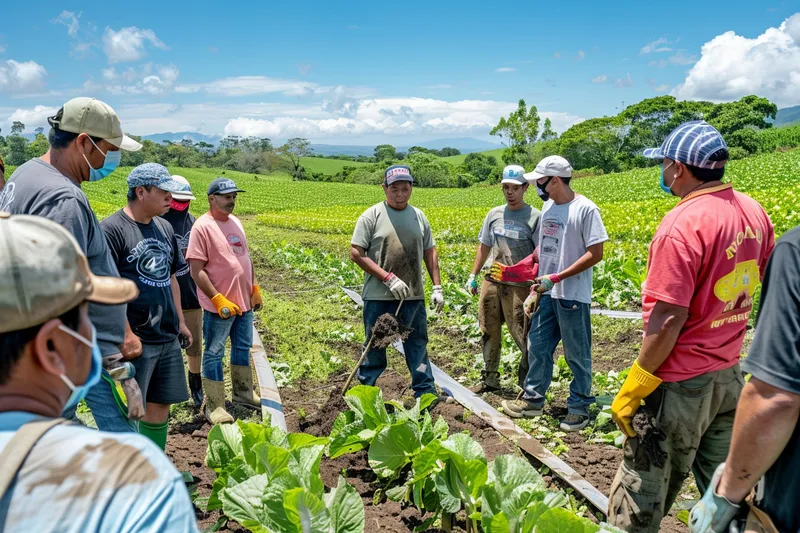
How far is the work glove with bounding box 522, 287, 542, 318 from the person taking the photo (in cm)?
507

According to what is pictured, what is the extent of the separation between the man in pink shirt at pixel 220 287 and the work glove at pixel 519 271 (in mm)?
2298

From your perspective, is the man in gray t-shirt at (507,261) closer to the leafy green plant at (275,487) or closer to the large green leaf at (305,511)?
the leafy green plant at (275,487)

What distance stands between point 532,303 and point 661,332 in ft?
8.06

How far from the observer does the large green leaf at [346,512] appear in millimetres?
2828

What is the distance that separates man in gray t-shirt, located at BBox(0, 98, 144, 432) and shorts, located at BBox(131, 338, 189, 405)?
1.69 ft

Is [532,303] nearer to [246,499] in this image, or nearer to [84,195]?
[246,499]

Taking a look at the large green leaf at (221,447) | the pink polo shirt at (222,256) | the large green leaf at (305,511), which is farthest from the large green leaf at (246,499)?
the pink polo shirt at (222,256)

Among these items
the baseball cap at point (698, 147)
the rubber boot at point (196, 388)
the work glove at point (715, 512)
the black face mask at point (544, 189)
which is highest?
the baseball cap at point (698, 147)

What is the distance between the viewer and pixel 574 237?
16.1ft

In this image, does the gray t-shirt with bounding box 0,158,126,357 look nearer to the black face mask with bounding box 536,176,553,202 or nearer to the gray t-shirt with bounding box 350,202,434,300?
the gray t-shirt with bounding box 350,202,434,300

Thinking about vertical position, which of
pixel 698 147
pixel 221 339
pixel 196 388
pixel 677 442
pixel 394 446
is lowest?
pixel 196 388

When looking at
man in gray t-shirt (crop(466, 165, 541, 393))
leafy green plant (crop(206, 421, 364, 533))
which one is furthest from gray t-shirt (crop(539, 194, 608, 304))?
leafy green plant (crop(206, 421, 364, 533))

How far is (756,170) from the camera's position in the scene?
110 feet

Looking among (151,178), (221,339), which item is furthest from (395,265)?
(151,178)
